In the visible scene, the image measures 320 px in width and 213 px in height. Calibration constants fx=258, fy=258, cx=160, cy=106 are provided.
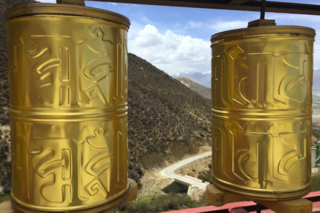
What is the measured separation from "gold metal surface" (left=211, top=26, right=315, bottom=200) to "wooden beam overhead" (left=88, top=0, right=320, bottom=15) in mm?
592

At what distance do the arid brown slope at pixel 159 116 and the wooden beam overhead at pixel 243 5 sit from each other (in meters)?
13.1

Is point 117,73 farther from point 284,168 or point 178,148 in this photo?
point 178,148

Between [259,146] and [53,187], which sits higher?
[259,146]

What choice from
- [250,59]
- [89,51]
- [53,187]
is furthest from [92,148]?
[250,59]

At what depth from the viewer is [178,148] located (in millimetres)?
19953

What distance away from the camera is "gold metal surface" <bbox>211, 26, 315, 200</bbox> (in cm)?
199

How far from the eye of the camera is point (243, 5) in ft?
8.70

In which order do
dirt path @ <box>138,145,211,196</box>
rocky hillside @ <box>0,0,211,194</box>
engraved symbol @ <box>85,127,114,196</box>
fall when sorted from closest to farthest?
1. engraved symbol @ <box>85,127,114,196</box>
2. dirt path @ <box>138,145,211,196</box>
3. rocky hillside @ <box>0,0,211,194</box>

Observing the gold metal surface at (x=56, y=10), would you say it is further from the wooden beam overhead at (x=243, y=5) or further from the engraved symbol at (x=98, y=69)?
the wooden beam overhead at (x=243, y=5)

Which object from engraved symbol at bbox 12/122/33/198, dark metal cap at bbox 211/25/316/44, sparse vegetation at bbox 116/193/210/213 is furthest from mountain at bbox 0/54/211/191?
dark metal cap at bbox 211/25/316/44

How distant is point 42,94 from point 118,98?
1.61ft

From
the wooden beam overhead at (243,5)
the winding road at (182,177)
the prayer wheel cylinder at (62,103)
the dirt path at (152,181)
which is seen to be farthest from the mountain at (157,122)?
the wooden beam overhead at (243,5)

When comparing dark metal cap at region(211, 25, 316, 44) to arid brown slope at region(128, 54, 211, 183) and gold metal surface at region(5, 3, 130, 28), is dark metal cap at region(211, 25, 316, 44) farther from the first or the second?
arid brown slope at region(128, 54, 211, 183)

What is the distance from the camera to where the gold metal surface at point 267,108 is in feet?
6.53
